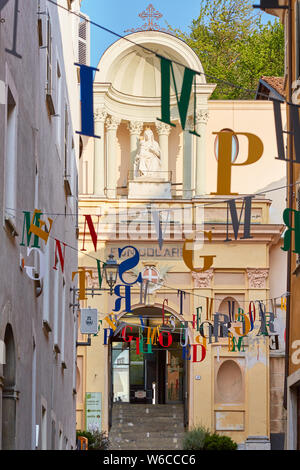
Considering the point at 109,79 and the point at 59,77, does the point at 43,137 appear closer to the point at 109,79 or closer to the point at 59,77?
the point at 59,77

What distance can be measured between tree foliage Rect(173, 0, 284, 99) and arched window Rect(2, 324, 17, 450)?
122 ft

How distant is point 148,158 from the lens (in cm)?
4159

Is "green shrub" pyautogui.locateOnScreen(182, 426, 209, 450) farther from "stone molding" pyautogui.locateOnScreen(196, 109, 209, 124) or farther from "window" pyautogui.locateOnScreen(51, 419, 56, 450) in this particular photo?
"window" pyautogui.locateOnScreen(51, 419, 56, 450)

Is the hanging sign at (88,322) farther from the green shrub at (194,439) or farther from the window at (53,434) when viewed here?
the window at (53,434)

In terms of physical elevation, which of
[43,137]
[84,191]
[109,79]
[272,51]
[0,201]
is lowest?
[0,201]

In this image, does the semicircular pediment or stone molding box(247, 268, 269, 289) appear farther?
stone molding box(247, 268, 269, 289)

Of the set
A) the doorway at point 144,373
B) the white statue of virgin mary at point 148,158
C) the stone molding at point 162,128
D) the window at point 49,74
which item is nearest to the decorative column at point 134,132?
the white statue of virgin mary at point 148,158

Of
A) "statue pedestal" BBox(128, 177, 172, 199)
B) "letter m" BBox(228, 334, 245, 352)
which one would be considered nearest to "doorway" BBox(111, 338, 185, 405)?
"letter m" BBox(228, 334, 245, 352)

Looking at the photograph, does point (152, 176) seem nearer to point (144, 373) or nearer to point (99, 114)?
point (99, 114)

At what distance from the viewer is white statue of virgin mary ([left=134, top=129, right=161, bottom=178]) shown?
41594 mm

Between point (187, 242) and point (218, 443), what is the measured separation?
21.9 feet

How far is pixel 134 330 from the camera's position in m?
45.4

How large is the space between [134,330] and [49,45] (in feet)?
93.4
